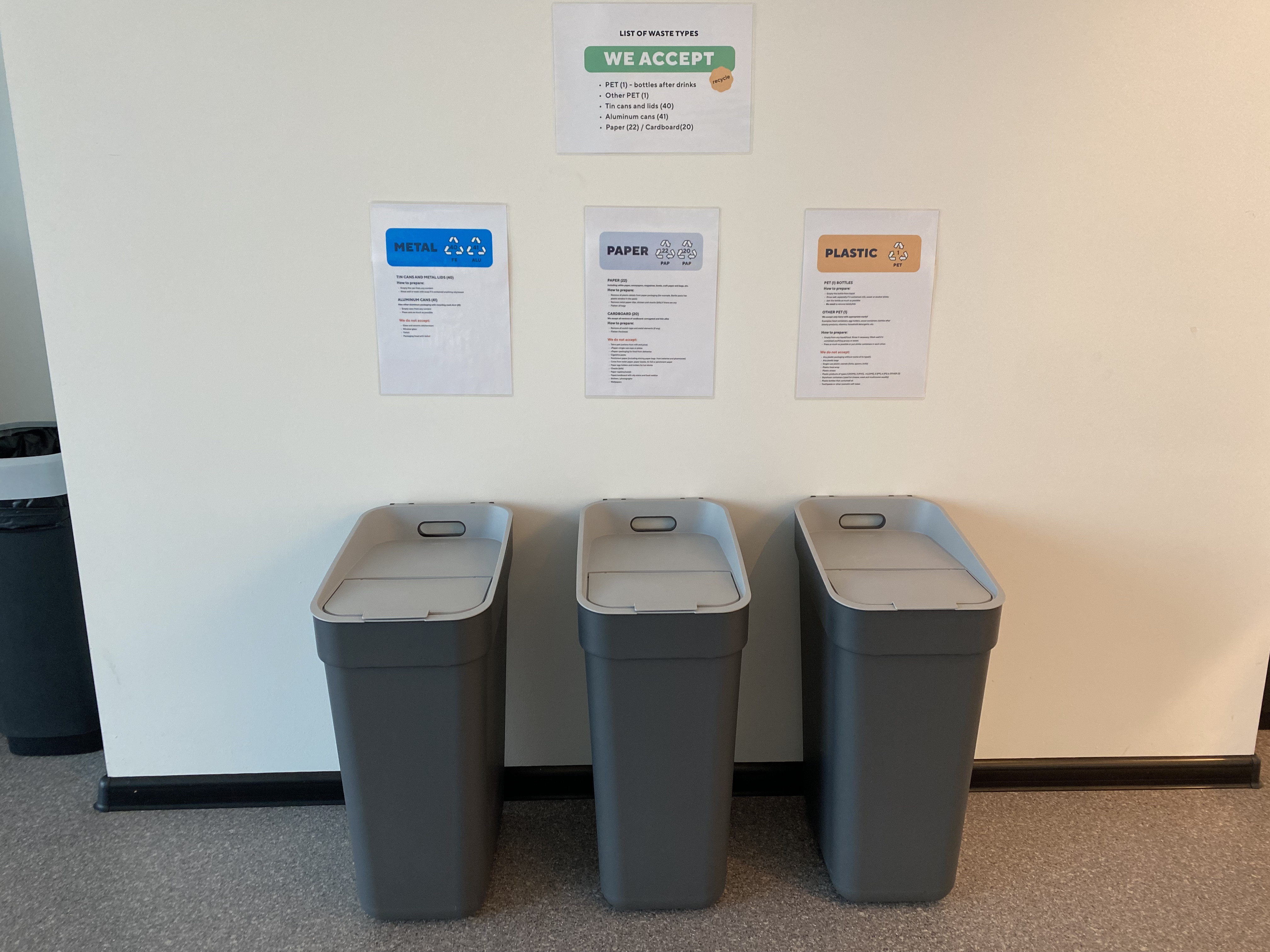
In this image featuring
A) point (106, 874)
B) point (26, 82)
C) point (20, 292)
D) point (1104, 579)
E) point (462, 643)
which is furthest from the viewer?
point (20, 292)

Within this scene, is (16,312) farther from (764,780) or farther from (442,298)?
(764,780)

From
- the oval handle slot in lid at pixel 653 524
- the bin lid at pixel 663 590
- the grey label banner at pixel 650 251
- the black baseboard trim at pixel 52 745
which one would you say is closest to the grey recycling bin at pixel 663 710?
the bin lid at pixel 663 590

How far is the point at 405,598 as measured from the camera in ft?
5.38

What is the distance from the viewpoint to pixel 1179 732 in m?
2.17

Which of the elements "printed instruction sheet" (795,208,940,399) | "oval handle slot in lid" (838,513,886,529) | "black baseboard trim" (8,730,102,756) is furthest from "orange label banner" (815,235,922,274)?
"black baseboard trim" (8,730,102,756)

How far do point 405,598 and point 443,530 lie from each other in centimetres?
37

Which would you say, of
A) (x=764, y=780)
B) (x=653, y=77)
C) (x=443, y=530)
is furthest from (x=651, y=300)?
(x=764, y=780)

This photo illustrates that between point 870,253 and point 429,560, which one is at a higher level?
point 870,253

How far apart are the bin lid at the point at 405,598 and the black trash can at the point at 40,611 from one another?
0.87m

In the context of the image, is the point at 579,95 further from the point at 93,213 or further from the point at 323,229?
the point at 93,213

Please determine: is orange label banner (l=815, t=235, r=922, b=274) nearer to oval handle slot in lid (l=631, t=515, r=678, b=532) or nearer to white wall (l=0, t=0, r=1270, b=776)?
white wall (l=0, t=0, r=1270, b=776)

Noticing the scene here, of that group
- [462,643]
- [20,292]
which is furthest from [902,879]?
[20,292]

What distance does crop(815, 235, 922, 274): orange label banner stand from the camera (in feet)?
6.03

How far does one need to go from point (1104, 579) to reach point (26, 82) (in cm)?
271
